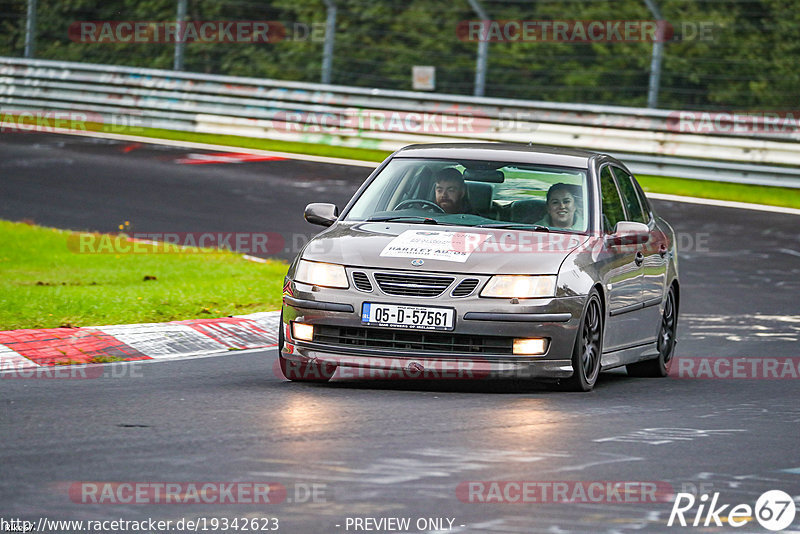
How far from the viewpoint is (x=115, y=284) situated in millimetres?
13414

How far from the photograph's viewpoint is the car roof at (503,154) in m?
10.1

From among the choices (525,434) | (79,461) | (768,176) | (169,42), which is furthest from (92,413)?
(169,42)

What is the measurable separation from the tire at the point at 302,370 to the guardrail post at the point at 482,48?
15.2 metres

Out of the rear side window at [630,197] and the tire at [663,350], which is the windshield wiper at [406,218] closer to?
the rear side window at [630,197]

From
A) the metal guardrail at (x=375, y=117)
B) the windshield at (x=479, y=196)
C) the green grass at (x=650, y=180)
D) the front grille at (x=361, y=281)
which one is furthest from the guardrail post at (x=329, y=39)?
the front grille at (x=361, y=281)

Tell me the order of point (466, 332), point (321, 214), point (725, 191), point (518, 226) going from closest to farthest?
point (466, 332) → point (518, 226) → point (321, 214) → point (725, 191)

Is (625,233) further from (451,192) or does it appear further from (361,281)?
(361,281)

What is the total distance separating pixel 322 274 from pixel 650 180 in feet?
48.7

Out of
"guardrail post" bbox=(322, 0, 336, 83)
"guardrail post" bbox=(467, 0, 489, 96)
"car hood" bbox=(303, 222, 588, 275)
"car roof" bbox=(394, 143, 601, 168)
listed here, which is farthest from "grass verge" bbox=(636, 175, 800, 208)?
"car hood" bbox=(303, 222, 588, 275)

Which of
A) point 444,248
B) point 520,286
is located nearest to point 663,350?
point 520,286

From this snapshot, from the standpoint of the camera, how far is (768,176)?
2238 centimetres

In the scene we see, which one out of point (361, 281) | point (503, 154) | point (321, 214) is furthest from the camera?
point (503, 154)

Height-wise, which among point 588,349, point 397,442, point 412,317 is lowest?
point 397,442

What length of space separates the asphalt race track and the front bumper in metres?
0.17
